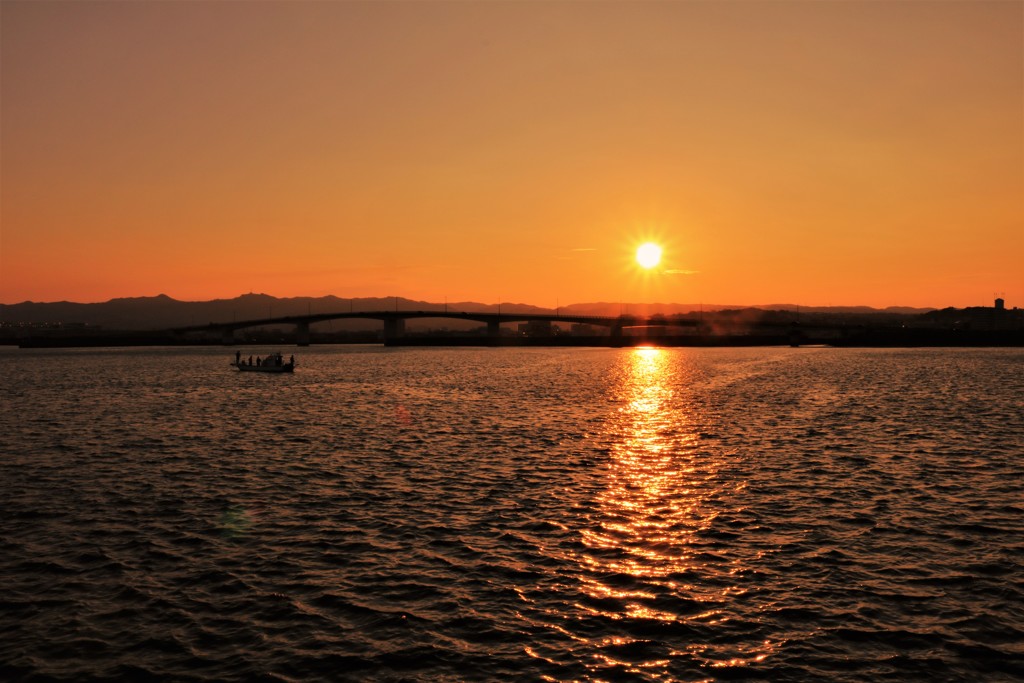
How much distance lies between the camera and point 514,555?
22.5 metres

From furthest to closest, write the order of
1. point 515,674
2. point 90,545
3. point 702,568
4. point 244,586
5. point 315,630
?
point 90,545, point 702,568, point 244,586, point 315,630, point 515,674

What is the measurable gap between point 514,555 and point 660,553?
14.4 ft

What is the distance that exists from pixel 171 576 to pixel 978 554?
76.2 ft

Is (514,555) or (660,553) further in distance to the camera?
(660,553)

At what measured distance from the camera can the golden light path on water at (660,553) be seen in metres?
15.8

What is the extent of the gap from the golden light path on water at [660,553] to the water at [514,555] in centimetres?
10

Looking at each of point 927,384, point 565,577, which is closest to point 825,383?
point 927,384

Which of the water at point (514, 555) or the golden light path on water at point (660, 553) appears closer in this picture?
the water at point (514, 555)

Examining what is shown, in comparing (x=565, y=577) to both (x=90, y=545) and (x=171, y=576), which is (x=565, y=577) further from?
(x=90, y=545)

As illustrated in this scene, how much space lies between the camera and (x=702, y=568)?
21172 mm

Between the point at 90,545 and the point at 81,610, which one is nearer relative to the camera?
the point at 81,610

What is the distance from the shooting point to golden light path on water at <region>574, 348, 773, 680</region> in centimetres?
1580

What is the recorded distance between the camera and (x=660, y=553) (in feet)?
74.4

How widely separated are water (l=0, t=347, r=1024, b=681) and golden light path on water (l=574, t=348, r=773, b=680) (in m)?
0.10
